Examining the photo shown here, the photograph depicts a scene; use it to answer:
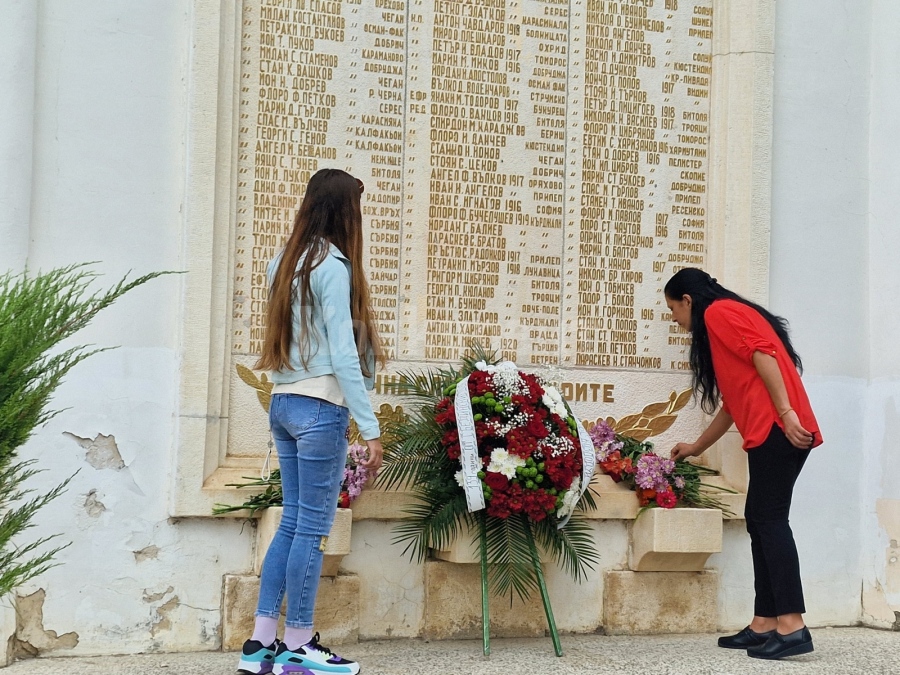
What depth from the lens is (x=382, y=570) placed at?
16.5 feet

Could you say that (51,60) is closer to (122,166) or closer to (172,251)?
(122,166)

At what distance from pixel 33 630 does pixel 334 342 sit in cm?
196

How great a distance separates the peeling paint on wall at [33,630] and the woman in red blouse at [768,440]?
3022 millimetres

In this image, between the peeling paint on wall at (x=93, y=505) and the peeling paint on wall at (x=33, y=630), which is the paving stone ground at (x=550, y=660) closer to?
the peeling paint on wall at (x=33, y=630)

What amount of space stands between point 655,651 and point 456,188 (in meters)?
2.44

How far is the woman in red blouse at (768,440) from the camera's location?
4.70 metres

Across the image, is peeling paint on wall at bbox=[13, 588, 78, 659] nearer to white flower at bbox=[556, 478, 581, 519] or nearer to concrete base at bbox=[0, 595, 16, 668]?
concrete base at bbox=[0, 595, 16, 668]

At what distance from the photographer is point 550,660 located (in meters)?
4.64

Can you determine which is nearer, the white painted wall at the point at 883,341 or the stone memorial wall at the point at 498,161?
the stone memorial wall at the point at 498,161

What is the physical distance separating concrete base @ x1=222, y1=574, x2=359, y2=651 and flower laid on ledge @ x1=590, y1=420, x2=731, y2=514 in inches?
54.8

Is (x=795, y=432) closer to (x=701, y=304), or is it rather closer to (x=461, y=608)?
(x=701, y=304)

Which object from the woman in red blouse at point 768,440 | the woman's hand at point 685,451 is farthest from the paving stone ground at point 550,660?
the woman's hand at point 685,451

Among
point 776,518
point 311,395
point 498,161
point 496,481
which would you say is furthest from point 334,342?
point 776,518

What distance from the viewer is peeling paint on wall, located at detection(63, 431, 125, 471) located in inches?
187
